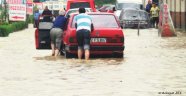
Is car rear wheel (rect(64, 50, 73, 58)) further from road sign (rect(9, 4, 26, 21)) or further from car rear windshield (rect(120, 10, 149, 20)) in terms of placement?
road sign (rect(9, 4, 26, 21))

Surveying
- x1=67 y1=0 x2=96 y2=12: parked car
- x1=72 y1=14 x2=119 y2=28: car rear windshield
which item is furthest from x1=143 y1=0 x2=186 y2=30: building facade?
x1=72 y1=14 x2=119 y2=28: car rear windshield

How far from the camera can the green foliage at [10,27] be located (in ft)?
123

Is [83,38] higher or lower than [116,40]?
higher

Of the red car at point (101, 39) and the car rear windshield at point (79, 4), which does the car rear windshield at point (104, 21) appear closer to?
the red car at point (101, 39)

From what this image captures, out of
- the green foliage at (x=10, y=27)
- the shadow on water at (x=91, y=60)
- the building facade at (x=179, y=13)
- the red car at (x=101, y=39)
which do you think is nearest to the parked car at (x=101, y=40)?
the red car at (x=101, y=39)

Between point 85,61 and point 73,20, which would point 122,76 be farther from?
point 73,20

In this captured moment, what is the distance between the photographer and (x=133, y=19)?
46719 mm

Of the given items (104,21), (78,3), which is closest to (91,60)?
(104,21)

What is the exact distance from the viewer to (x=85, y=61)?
20328 mm

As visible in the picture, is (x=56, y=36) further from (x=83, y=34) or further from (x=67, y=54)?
(x=83, y=34)

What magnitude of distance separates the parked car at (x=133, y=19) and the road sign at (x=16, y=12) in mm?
6619

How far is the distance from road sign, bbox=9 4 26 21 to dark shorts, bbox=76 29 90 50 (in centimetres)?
2741

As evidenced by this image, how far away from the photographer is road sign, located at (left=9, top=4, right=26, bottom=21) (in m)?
47.8

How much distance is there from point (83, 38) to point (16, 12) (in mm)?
28466
